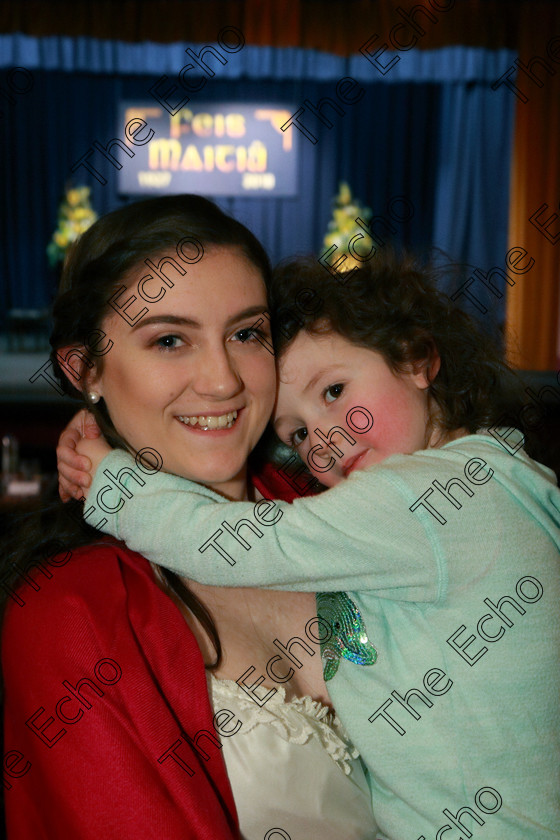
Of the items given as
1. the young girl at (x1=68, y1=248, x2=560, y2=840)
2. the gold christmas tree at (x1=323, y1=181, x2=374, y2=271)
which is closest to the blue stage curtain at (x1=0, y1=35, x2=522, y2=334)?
the gold christmas tree at (x1=323, y1=181, x2=374, y2=271)

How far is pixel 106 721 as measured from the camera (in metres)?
1.01

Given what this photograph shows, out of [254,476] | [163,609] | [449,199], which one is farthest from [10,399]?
[449,199]

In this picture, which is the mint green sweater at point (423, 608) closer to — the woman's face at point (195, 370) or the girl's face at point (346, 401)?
the woman's face at point (195, 370)

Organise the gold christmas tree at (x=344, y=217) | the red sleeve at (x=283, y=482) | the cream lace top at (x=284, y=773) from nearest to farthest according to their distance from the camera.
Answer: the cream lace top at (x=284, y=773) → the red sleeve at (x=283, y=482) → the gold christmas tree at (x=344, y=217)

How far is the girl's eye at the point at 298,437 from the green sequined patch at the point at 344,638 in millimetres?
336

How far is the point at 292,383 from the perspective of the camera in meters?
1.42

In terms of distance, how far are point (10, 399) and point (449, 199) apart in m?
4.86

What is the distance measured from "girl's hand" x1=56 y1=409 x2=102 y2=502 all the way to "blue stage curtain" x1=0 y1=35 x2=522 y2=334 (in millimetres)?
6720

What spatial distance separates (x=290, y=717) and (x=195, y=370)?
526 millimetres

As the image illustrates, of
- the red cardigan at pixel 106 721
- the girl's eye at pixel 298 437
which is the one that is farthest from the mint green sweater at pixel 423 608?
the girl's eye at pixel 298 437

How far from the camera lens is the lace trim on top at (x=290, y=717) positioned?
1.11 m

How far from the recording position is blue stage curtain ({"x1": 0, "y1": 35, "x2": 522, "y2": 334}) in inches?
310

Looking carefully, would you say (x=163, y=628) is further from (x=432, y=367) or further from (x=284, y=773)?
(x=432, y=367)

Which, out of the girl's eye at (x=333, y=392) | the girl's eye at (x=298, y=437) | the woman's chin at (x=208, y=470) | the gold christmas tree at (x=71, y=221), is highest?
the girl's eye at (x=333, y=392)
